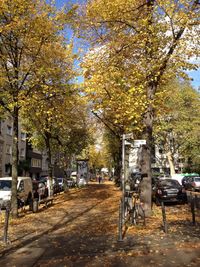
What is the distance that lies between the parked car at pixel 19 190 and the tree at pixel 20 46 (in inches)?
160

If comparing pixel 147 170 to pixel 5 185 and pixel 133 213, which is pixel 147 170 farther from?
pixel 5 185

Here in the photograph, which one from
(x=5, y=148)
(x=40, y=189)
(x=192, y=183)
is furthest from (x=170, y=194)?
(x=5, y=148)

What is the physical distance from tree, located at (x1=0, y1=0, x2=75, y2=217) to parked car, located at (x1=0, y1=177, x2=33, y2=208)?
4.07 metres

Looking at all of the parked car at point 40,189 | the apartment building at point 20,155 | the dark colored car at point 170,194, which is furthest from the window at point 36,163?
the dark colored car at point 170,194

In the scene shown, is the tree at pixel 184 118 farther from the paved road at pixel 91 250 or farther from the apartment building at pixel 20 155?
the paved road at pixel 91 250

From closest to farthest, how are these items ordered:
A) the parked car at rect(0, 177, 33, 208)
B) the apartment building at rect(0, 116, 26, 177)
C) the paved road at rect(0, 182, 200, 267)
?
the paved road at rect(0, 182, 200, 267), the parked car at rect(0, 177, 33, 208), the apartment building at rect(0, 116, 26, 177)

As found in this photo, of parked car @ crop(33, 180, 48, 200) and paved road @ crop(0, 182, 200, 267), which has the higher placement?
parked car @ crop(33, 180, 48, 200)

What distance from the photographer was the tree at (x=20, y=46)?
49.6 ft

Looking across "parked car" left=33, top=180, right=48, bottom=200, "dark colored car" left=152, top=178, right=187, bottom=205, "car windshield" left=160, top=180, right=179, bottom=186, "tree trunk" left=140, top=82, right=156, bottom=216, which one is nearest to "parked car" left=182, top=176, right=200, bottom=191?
"parked car" left=33, top=180, right=48, bottom=200

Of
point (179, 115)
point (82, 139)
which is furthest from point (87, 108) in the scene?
point (179, 115)

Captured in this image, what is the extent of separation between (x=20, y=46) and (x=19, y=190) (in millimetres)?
9024

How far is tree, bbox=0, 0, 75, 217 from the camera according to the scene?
15.1 meters

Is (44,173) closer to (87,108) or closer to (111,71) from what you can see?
(87,108)

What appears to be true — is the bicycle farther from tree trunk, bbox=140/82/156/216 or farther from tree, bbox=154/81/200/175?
tree, bbox=154/81/200/175
